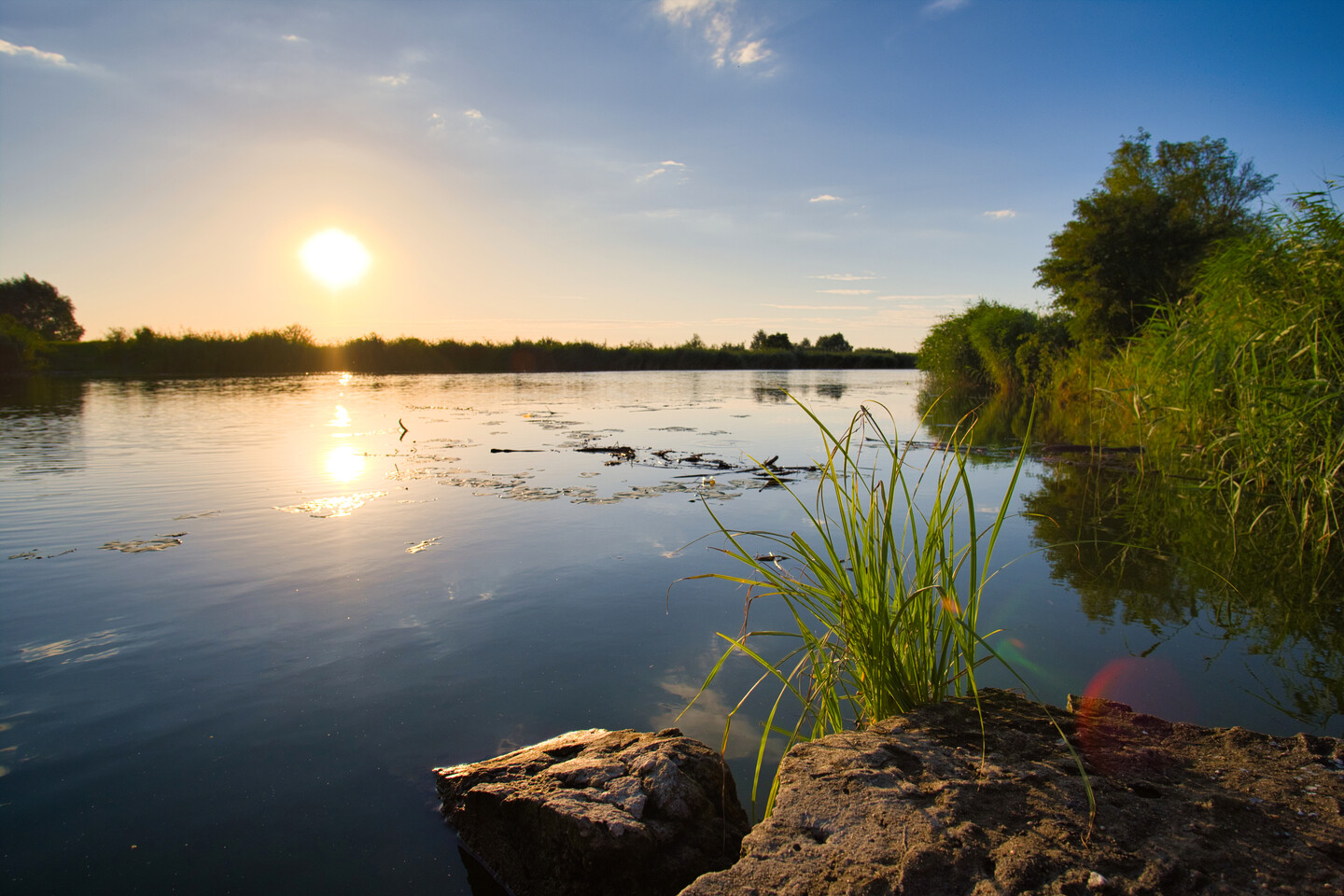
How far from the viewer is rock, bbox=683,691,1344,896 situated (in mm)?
1275

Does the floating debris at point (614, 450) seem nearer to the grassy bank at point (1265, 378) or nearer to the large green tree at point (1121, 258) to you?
the grassy bank at point (1265, 378)

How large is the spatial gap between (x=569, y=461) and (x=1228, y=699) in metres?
6.59

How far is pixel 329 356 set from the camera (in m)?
35.8

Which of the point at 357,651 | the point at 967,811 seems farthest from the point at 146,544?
the point at 967,811

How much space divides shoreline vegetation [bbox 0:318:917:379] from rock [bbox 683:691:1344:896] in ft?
114

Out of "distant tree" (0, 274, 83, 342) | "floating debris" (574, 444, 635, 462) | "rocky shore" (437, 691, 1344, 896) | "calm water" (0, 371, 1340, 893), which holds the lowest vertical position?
"calm water" (0, 371, 1340, 893)

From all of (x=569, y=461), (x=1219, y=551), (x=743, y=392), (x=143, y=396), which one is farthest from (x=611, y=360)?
(x=1219, y=551)

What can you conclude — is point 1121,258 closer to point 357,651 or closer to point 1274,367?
point 1274,367

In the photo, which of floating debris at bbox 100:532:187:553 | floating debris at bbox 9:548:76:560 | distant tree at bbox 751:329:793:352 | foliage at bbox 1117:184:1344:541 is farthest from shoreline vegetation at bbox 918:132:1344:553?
distant tree at bbox 751:329:793:352

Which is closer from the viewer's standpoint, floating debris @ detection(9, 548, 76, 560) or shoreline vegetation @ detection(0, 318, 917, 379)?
floating debris @ detection(9, 548, 76, 560)

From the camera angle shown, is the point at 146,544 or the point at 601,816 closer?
the point at 601,816

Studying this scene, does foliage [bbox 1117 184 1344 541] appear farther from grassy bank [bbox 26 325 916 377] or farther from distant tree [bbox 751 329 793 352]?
distant tree [bbox 751 329 793 352]

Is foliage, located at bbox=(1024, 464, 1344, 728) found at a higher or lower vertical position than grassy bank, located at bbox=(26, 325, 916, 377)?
lower

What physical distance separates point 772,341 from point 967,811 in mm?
56952
